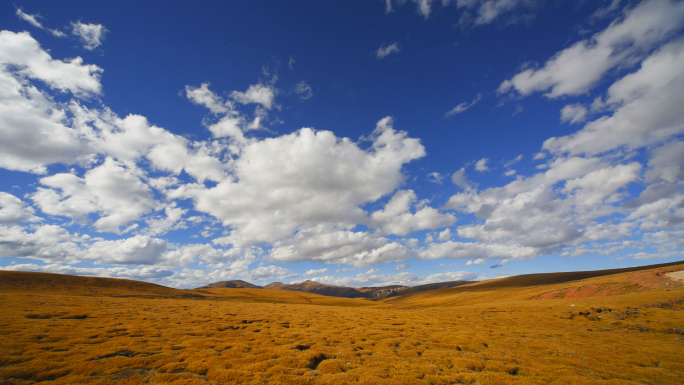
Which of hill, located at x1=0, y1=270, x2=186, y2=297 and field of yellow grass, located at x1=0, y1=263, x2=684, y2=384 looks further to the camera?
hill, located at x1=0, y1=270, x2=186, y2=297

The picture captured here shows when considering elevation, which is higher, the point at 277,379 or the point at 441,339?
the point at 277,379

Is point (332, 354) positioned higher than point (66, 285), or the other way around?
point (66, 285)

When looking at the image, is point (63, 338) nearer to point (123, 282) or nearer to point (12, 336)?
point (12, 336)

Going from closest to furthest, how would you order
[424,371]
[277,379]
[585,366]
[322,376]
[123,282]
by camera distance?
[277,379]
[322,376]
[424,371]
[585,366]
[123,282]

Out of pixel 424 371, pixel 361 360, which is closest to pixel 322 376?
pixel 361 360

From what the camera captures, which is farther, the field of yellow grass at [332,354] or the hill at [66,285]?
the hill at [66,285]

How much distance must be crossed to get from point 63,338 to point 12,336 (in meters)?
3.12

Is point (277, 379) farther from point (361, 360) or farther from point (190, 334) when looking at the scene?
point (190, 334)

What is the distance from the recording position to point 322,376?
44.7ft

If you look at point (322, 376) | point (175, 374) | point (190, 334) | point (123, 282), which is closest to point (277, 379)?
point (322, 376)

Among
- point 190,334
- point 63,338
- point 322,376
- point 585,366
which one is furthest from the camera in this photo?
point 190,334

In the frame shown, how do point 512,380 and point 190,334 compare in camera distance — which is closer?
point 512,380

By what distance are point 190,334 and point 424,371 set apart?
21.8 m

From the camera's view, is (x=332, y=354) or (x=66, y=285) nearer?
(x=332, y=354)
